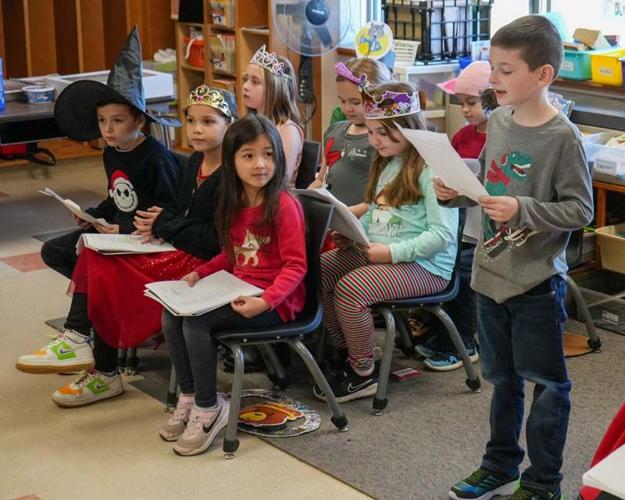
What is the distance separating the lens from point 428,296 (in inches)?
124

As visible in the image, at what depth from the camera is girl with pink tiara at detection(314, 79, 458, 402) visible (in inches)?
122

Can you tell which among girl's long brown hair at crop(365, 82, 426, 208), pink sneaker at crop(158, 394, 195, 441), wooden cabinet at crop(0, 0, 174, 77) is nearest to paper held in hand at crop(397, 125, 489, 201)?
girl's long brown hair at crop(365, 82, 426, 208)

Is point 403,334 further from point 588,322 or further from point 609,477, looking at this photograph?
point 609,477

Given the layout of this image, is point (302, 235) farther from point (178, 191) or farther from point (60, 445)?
point (60, 445)

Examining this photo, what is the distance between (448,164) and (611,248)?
1835 millimetres

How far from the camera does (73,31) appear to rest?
7.44 meters

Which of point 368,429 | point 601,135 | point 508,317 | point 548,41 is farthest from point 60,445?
point 601,135

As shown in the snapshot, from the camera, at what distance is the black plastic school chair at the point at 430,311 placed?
311 cm

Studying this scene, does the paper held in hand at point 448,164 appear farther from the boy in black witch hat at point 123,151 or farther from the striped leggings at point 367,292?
the boy in black witch hat at point 123,151

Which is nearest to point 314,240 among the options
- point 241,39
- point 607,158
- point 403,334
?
point 403,334

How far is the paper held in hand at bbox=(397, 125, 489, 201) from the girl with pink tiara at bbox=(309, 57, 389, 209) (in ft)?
3.48

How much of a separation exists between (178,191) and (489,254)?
1.35 meters

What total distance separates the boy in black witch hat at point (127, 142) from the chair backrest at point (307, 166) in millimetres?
429

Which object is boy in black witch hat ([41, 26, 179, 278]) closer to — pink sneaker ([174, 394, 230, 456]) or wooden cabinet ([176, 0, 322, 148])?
pink sneaker ([174, 394, 230, 456])
